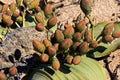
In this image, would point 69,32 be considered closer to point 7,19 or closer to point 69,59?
point 69,59

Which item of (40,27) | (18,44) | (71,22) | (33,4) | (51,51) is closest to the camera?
(51,51)

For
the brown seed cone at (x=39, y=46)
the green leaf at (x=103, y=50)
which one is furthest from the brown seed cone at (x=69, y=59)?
the green leaf at (x=103, y=50)

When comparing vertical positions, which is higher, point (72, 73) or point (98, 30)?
point (98, 30)

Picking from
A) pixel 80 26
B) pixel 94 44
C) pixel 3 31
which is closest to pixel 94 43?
pixel 94 44

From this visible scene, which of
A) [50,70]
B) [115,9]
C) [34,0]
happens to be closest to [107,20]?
[115,9]

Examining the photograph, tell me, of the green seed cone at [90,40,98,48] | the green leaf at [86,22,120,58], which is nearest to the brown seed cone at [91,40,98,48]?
the green seed cone at [90,40,98,48]

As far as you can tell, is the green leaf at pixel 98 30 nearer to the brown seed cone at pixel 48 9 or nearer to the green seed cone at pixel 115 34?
the green seed cone at pixel 115 34

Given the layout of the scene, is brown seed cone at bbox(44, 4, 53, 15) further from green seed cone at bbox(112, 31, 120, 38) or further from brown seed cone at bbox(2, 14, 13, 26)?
green seed cone at bbox(112, 31, 120, 38)

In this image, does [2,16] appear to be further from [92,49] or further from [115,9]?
[115,9]
